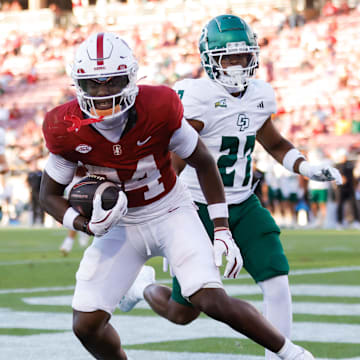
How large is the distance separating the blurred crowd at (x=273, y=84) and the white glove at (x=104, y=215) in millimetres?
14235

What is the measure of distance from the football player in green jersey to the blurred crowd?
13.0 metres

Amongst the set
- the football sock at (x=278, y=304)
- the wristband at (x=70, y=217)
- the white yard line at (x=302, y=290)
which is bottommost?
the white yard line at (x=302, y=290)

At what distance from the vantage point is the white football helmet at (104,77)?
3621mm

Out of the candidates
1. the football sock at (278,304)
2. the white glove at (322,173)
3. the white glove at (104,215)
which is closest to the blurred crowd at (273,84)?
the white glove at (322,173)

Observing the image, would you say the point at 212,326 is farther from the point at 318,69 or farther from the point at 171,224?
the point at 318,69

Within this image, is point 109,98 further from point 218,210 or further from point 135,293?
point 135,293

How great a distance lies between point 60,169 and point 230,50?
4.04 feet

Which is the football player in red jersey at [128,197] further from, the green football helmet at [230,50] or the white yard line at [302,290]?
the white yard line at [302,290]

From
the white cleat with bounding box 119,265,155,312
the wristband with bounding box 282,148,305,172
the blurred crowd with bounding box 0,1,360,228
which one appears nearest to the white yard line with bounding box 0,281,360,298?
the white cleat with bounding box 119,265,155,312

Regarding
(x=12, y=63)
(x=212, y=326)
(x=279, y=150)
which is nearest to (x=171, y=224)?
(x=279, y=150)

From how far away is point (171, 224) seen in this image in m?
3.84

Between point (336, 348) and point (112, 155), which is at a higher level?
point (112, 155)

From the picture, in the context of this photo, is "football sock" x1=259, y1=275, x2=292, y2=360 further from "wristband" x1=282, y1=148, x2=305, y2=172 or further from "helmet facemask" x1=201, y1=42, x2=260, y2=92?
"helmet facemask" x1=201, y1=42, x2=260, y2=92

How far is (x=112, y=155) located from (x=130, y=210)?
11.8 inches
